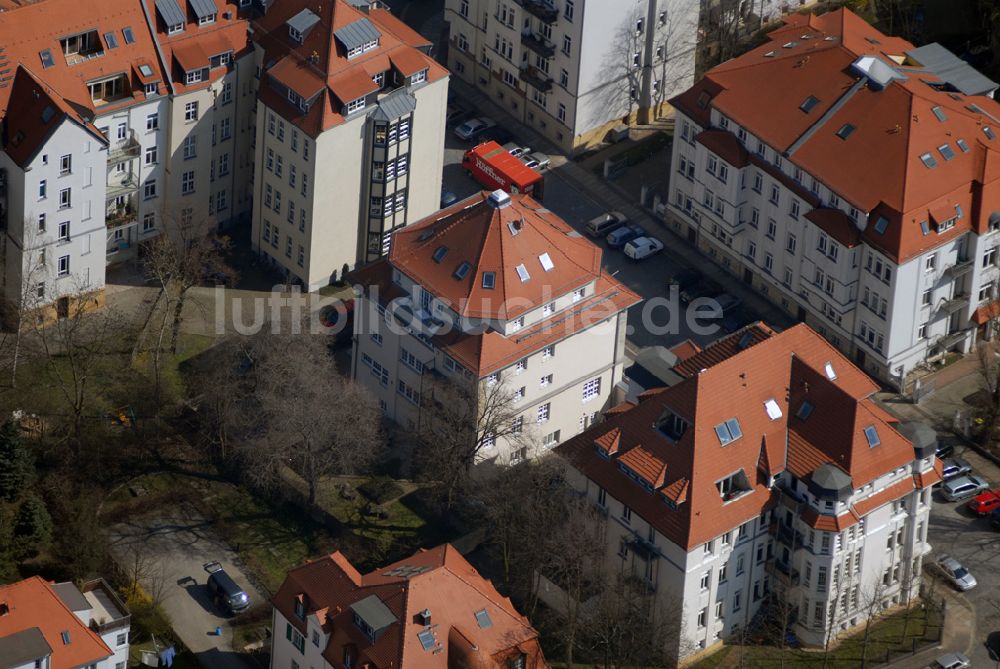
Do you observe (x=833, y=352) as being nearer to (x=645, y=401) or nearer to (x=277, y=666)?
(x=645, y=401)

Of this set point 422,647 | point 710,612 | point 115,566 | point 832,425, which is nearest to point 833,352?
point 832,425

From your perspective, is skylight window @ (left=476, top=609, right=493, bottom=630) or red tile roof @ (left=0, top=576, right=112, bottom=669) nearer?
skylight window @ (left=476, top=609, right=493, bottom=630)

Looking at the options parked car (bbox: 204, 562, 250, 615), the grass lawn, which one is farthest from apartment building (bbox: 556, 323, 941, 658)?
parked car (bbox: 204, 562, 250, 615)

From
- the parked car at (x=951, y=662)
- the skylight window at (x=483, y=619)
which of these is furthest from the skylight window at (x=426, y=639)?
the parked car at (x=951, y=662)

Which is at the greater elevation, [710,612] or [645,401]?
[645,401]

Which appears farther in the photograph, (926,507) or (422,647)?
(926,507)

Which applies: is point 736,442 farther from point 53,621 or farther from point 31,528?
point 31,528

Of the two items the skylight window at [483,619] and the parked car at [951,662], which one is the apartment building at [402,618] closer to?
the skylight window at [483,619]

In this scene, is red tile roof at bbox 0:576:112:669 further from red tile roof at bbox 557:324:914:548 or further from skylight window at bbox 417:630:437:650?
red tile roof at bbox 557:324:914:548
